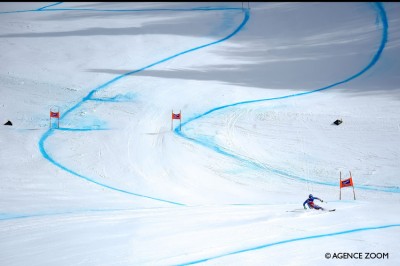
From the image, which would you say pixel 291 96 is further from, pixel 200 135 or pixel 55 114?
pixel 55 114

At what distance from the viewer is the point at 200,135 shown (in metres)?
10.7

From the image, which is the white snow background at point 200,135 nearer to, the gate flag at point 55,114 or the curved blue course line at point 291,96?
the curved blue course line at point 291,96

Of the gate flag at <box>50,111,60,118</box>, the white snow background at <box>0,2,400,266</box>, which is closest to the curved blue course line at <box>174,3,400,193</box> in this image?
the white snow background at <box>0,2,400,266</box>

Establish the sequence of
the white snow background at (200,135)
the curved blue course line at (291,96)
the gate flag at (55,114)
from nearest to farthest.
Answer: the white snow background at (200,135) → the curved blue course line at (291,96) → the gate flag at (55,114)

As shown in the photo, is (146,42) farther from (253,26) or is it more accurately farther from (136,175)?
(136,175)

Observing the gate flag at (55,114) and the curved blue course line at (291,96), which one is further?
the gate flag at (55,114)

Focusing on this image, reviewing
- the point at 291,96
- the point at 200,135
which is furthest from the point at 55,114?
the point at 291,96

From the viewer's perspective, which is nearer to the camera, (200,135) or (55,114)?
(200,135)

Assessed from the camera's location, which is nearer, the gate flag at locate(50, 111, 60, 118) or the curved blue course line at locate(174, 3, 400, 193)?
the curved blue course line at locate(174, 3, 400, 193)

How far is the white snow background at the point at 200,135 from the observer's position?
20.4ft

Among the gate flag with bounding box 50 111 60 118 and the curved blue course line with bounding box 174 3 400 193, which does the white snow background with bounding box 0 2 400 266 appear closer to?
the curved blue course line with bounding box 174 3 400 193

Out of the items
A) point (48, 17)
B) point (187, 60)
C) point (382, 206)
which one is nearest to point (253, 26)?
point (187, 60)

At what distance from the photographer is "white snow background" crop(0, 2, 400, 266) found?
245 inches

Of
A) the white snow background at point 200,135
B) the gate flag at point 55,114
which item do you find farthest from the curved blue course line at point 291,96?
the gate flag at point 55,114
